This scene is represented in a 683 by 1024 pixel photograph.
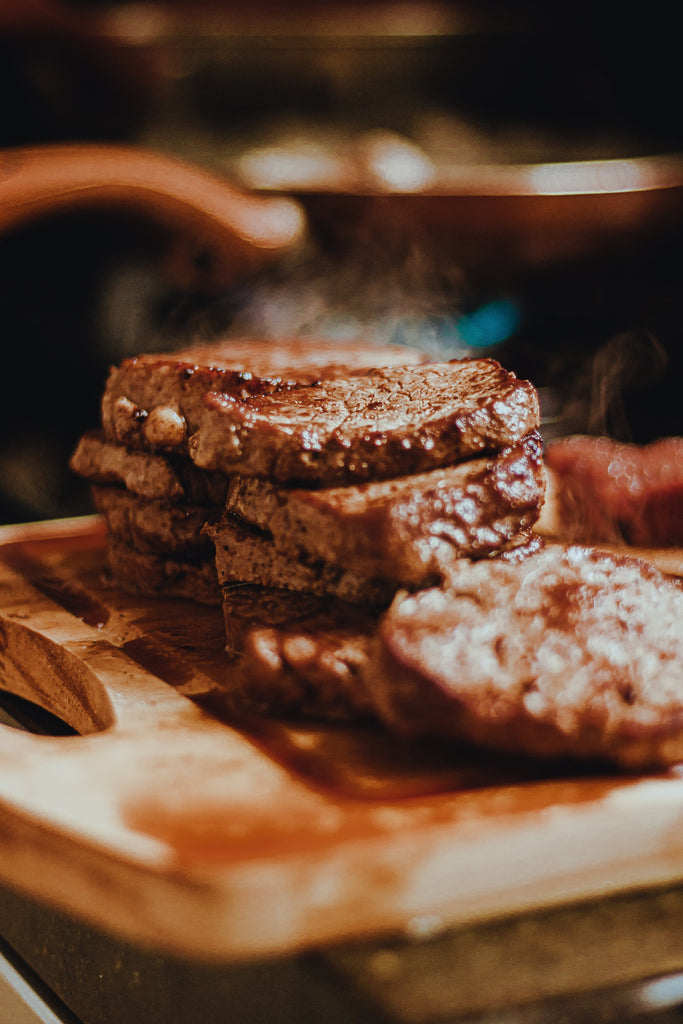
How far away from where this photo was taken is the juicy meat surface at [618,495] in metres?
2.58

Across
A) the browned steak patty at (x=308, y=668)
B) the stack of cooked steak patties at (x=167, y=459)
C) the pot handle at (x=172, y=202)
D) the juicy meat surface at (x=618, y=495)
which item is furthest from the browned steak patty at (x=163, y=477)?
the pot handle at (x=172, y=202)

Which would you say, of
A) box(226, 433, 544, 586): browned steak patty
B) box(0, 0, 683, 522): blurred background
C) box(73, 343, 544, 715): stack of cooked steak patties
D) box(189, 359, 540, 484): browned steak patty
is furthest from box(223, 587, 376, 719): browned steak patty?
box(0, 0, 683, 522): blurred background

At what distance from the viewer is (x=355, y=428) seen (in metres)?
1.91

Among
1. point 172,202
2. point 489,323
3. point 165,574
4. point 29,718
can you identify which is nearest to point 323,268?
point 489,323

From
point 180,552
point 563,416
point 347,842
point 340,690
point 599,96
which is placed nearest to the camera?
point 347,842

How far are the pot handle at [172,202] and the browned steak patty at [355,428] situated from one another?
1.69m

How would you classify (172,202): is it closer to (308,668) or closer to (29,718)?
(29,718)

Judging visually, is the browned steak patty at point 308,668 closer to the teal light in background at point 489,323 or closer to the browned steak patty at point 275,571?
the browned steak patty at point 275,571

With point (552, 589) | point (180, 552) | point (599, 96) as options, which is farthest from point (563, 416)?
point (599, 96)

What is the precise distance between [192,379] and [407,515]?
2.14ft

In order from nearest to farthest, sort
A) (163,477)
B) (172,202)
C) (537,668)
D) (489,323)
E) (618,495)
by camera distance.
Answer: (537,668)
(163,477)
(618,495)
(172,202)
(489,323)

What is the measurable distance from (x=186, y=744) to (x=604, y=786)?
2.07 feet

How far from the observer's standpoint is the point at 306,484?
74.3 inches

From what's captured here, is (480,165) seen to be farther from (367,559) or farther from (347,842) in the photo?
(347,842)
